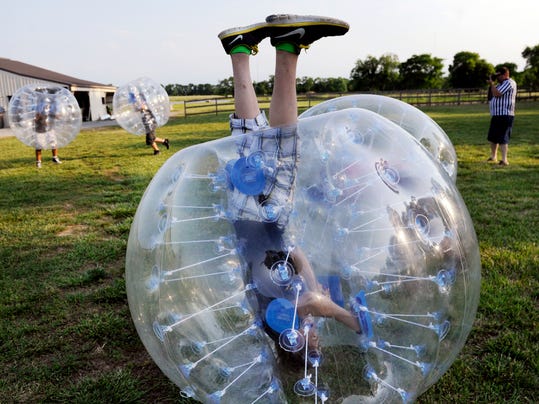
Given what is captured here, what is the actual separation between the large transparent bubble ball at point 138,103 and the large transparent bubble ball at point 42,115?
164 centimetres

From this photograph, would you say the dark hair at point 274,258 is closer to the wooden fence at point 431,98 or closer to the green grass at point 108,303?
the green grass at point 108,303

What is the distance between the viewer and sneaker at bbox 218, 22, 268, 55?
2.42 m

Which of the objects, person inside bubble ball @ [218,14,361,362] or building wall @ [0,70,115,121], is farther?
building wall @ [0,70,115,121]

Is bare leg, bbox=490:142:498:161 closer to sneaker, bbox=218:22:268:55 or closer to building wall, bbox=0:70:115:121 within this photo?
sneaker, bbox=218:22:268:55

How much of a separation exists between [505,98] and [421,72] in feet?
238

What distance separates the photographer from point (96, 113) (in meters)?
35.1

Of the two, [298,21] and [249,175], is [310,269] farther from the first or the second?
[298,21]

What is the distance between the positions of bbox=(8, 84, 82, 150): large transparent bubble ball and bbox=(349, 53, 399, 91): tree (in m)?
66.4

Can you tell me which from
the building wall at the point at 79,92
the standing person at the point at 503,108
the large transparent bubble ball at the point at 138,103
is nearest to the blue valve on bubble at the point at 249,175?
the standing person at the point at 503,108

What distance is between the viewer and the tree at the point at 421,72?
72.2 meters

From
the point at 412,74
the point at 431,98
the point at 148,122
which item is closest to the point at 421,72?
the point at 412,74

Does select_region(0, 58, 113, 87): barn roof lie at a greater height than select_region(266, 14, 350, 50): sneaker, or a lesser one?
greater

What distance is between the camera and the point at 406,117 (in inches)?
152

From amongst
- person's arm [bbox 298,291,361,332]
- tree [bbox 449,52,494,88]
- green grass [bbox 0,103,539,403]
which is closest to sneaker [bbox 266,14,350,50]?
person's arm [bbox 298,291,361,332]
